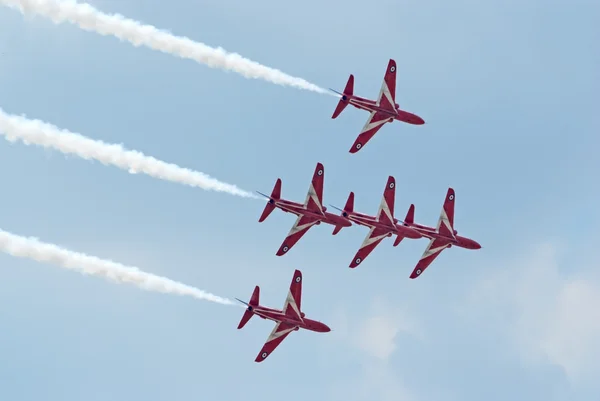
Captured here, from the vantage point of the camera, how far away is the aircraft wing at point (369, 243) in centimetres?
11375

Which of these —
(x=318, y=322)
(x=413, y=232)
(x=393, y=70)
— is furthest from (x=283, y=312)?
(x=393, y=70)

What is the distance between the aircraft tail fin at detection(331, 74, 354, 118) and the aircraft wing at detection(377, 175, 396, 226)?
672cm

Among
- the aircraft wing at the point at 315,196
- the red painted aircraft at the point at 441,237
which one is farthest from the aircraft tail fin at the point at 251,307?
the red painted aircraft at the point at 441,237

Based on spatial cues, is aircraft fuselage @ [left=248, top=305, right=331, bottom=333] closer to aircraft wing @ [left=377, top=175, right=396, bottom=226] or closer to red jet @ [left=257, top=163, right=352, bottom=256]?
red jet @ [left=257, top=163, right=352, bottom=256]

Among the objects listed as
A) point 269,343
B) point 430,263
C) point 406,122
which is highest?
point 406,122

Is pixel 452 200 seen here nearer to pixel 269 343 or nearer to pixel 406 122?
pixel 406 122

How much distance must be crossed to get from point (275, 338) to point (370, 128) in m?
14.8

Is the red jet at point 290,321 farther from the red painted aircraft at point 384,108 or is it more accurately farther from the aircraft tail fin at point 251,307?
the red painted aircraft at point 384,108

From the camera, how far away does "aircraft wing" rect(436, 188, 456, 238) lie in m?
115

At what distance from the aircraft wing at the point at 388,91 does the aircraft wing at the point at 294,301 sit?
12.4m

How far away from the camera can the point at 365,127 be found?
115188 mm

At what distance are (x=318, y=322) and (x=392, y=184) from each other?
1024 centimetres

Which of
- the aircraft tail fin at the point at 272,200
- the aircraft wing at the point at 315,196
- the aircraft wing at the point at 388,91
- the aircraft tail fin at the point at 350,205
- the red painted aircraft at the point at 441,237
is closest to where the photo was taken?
the aircraft tail fin at the point at 272,200

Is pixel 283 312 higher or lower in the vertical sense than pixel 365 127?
lower
